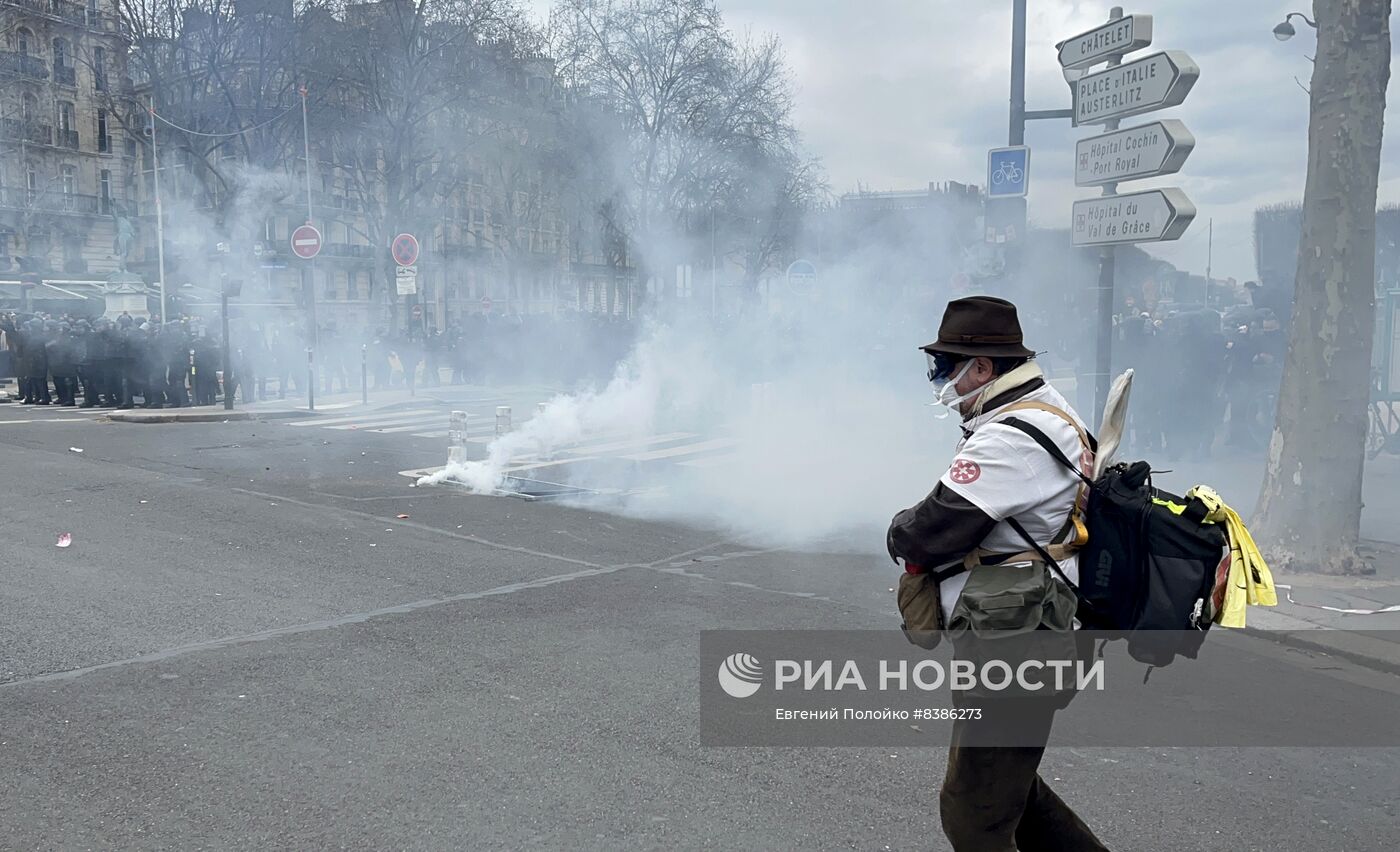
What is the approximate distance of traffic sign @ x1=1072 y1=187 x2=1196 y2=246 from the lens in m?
7.25

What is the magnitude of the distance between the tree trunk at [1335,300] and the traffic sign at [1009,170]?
3.62 meters

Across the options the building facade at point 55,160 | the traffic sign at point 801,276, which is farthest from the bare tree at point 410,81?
the building facade at point 55,160

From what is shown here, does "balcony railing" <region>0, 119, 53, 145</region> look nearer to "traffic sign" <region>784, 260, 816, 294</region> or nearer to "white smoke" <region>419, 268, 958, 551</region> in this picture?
"white smoke" <region>419, 268, 958, 551</region>

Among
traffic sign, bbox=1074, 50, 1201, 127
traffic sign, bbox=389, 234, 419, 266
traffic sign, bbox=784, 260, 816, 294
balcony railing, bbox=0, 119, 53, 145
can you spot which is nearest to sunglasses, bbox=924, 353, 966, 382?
traffic sign, bbox=1074, 50, 1201, 127

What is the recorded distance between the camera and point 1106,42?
7715 millimetres

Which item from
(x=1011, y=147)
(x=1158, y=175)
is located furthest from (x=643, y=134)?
(x=1158, y=175)

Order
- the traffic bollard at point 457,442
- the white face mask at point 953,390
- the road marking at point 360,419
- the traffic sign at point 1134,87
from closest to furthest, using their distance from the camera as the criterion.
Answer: the white face mask at point 953,390, the traffic sign at point 1134,87, the traffic bollard at point 457,442, the road marking at point 360,419

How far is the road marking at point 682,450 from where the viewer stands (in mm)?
12484

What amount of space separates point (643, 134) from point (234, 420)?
7994 mm

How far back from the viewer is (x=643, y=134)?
55.0 ft

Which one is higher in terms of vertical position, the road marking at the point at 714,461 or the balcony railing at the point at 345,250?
the balcony railing at the point at 345,250

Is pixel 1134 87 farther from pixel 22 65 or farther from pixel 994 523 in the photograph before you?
pixel 22 65

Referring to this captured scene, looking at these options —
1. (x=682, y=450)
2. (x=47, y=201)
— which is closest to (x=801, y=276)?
(x=682, y=450)

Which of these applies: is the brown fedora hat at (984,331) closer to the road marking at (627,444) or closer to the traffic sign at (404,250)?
the road marking at (627,444)
